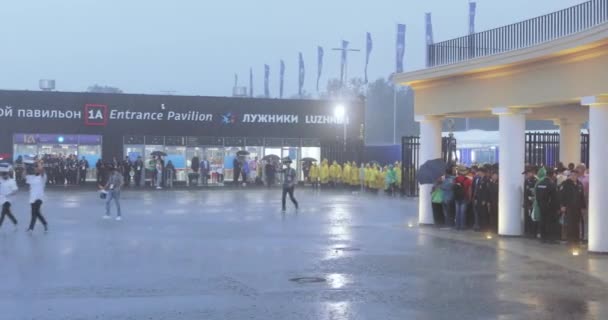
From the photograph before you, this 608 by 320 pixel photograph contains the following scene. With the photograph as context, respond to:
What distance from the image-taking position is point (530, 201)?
774 inches

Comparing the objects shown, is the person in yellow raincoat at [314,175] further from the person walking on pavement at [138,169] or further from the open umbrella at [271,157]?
the person walking on pavement at [138,169]

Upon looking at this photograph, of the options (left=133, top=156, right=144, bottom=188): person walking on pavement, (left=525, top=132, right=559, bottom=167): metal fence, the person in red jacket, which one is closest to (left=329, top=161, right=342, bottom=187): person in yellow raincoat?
(left=133, top=156, right=144, bottom=188): person walking on pavement

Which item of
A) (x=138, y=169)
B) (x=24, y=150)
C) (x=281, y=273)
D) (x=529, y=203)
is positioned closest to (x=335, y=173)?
(x=138, y=169)

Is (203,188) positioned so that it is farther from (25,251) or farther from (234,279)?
(234,279)

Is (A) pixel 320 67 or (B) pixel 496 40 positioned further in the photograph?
(A) pixel 320 67

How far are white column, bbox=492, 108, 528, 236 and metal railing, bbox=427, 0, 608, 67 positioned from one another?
1.65m

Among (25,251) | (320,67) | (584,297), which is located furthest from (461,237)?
(320,67)

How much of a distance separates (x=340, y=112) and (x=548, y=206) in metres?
34.4

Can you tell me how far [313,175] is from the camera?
46938mm

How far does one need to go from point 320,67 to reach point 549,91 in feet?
163

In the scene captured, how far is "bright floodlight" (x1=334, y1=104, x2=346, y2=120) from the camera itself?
51938 millimetres

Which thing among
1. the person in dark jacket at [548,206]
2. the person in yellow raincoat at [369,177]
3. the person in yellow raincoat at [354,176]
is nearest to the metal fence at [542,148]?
the person in dark jacket at [548,206]

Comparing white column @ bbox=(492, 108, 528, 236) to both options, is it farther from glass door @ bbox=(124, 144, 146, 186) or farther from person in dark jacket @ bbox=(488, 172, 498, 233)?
glass door @ bbox=(124, 144, 146, 186)

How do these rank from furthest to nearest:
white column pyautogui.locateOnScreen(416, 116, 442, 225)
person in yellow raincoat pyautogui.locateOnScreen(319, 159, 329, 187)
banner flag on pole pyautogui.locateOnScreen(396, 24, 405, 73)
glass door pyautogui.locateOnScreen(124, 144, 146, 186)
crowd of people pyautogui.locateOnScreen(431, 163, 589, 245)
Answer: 1. glass door pyautogui.locateOnScreen(124, 144, 146, 186)
2. banner flag on pole pyautogui.locateOnScreen(396, 24, 405, 73)
3. person in yellow raincoat pyautogui.locateOnScreen(319, 159, 329, 187)
4. white column pyautogui.locateOnScreen(416, 116, 442, 225)
5. crowd of people pyautogui.locateOnScreen(431, 163, 589, 245)
